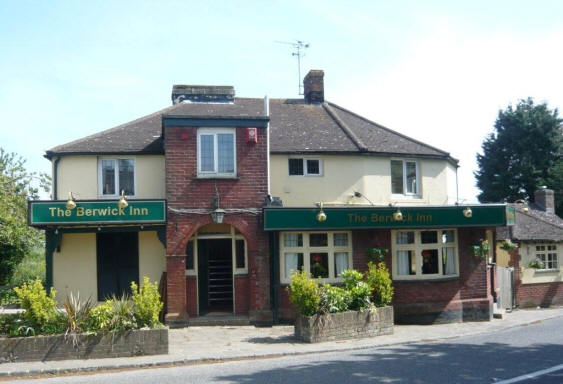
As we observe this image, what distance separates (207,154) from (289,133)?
4.13 meters

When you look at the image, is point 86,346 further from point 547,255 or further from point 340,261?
point 547,255

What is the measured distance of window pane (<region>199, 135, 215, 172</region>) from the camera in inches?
670

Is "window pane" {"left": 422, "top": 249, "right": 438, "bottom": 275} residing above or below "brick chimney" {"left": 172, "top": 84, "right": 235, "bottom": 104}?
below

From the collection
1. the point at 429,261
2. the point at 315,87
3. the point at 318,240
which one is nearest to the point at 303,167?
the point at 318,240

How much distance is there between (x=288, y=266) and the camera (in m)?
17.5

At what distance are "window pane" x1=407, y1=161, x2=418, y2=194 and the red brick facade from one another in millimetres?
5920

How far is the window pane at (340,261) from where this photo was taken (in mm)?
17906

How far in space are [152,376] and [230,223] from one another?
22.4 feet

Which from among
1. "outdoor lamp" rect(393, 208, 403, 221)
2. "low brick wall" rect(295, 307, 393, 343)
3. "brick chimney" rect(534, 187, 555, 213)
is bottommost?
"low brick wall" rect(295, 307, 393, 343)

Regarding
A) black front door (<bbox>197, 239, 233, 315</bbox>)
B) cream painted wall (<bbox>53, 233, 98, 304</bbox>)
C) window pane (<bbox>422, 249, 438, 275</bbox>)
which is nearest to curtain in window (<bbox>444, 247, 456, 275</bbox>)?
window pane (<bbox>422, 249, 438, 275</bbox>)

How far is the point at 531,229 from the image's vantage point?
25562 millimetres

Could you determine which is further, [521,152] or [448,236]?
[521,152]

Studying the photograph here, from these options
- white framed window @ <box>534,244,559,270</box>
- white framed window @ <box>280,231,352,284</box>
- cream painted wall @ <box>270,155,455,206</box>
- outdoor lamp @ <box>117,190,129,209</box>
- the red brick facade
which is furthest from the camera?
white framed window @ <box>534,244,559,270</box>

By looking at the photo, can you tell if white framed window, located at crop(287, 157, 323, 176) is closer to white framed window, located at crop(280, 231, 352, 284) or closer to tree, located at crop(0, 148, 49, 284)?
white framed window, located at crop(280, 231, 352, 284)
